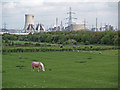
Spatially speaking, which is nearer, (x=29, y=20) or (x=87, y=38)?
(x=87, y=38)

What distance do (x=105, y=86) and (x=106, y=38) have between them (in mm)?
59607

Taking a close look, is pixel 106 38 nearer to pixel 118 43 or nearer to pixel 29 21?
pixel 118 43

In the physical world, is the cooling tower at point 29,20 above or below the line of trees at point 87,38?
above

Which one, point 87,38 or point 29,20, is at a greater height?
point 29,20

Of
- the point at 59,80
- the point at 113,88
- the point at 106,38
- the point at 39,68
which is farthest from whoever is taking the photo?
the point at 106,38

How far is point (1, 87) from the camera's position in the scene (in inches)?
619

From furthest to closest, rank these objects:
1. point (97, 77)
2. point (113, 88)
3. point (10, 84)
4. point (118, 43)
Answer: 1. point (118, 43)
2. point (97, 77)
3. point (10, 84)
4. point (113, 88)

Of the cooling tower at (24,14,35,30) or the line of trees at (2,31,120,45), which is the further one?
the cooling tower at (24,14,35,30)

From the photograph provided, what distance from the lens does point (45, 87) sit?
1576cm

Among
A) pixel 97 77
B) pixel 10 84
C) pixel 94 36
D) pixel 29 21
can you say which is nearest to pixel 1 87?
pixel 10 84

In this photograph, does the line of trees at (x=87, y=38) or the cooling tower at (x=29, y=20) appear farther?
the cooling tower at (x=29, y=20)

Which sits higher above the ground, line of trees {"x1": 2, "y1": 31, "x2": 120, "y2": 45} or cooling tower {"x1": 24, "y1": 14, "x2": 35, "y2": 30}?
cooling tower {"x1": 24, "y1": 14, "x2": 35, "y2": 30}

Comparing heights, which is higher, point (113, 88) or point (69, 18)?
point (69, 18)

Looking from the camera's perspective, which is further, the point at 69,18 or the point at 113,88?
the point at 69,18
